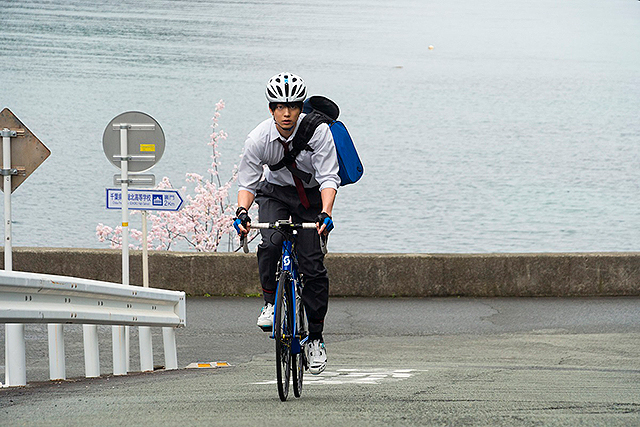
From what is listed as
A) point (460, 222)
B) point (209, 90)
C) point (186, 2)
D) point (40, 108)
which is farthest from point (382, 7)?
point (460, 222)

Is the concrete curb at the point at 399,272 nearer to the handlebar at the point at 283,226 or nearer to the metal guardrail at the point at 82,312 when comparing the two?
the metal guardrail at the point at 82,312

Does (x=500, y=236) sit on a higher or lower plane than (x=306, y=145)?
lower

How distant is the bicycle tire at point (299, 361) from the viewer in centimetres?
588

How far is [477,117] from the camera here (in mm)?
65062

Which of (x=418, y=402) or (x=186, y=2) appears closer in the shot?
(x=418, y=402)

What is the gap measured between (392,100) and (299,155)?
6018 centimetres

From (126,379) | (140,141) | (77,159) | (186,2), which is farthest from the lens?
(186,2)

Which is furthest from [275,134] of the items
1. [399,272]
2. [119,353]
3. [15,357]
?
[399,272]

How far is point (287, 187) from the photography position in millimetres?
6375

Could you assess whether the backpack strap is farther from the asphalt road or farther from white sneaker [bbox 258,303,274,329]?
the asphalt road

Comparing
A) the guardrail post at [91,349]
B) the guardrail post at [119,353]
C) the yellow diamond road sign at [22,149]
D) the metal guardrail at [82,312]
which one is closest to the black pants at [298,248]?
the metal guardrail at [82,312]

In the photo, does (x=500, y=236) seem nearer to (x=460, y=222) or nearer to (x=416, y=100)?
(x=460, y=222)

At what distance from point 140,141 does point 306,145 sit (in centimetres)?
591

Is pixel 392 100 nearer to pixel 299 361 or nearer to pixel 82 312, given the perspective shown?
pixel 82 312
